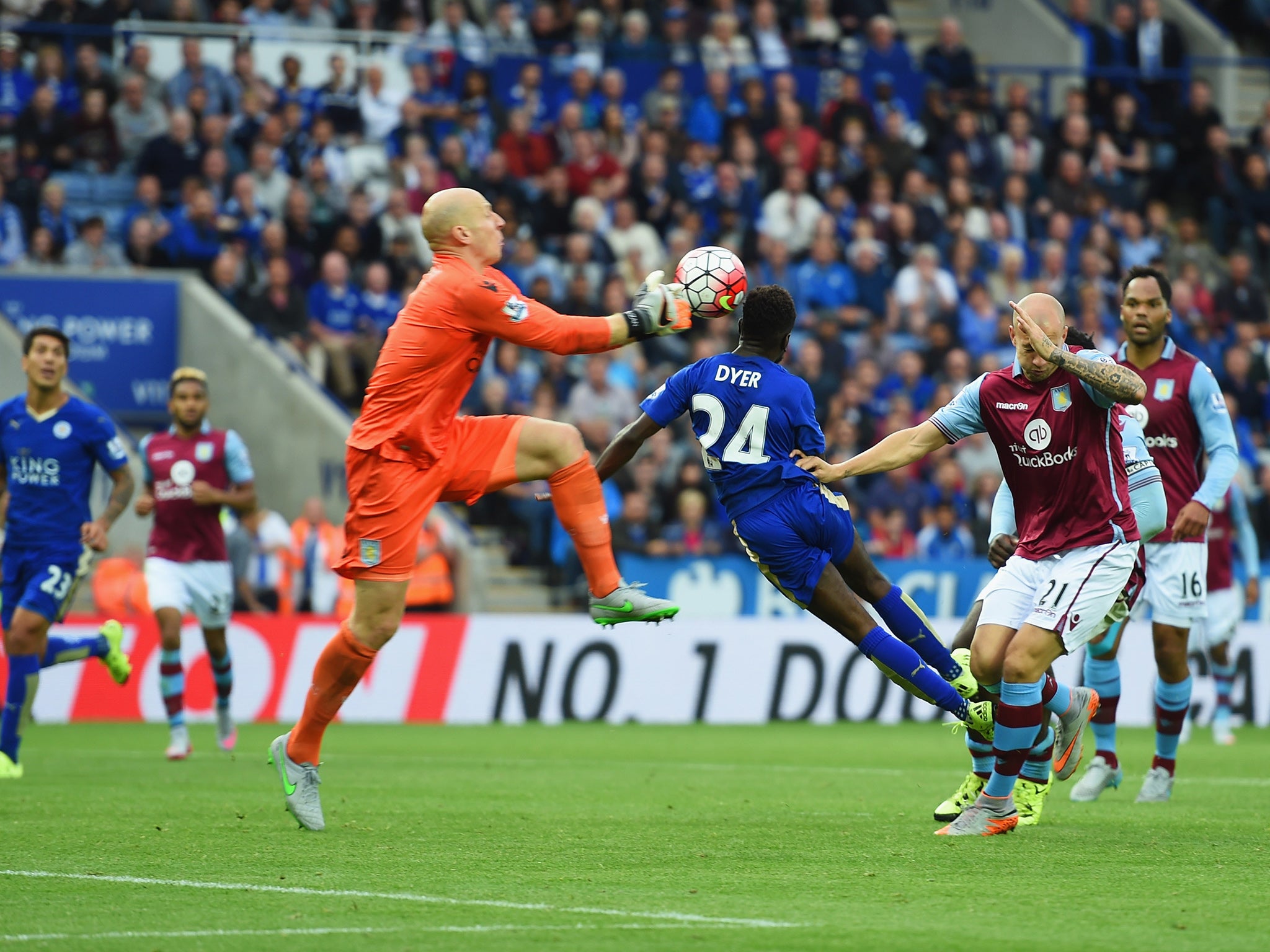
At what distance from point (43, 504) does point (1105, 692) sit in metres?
6.84

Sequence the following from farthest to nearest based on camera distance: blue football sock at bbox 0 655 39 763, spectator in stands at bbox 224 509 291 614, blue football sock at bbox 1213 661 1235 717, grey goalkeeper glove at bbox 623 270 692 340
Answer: spectator in stands at bbox 224 509 291 614 → blue football sock at bbox 1213 661 1235 717 → blue football sock at bbox 0 655 39 763 → grey goalkeeper glove at bbox 623 270 692 340

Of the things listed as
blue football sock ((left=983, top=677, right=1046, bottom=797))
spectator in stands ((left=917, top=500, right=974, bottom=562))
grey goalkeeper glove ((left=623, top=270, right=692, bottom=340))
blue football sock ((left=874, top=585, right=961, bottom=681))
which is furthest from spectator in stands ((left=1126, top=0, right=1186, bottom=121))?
grey goalkeeper glove ((left=623, top=270, right=692, bottom=340))

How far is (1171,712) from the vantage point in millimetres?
10516

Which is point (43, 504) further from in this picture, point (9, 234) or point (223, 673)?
point (9, 234)

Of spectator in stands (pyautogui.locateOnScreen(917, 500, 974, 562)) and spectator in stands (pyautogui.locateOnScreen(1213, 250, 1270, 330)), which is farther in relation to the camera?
spectator in stands (pyautogui.locateOnScreen(1213, 250, 1270, 330))

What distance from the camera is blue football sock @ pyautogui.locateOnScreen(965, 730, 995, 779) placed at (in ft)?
29.2

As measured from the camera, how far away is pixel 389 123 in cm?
2247

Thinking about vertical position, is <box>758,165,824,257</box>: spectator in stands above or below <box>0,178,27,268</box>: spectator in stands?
above

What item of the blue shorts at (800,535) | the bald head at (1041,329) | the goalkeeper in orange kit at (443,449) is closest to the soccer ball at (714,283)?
the goalkeeper in orange kit at (443,449)

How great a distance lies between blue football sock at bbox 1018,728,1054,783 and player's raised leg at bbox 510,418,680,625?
1997 mm

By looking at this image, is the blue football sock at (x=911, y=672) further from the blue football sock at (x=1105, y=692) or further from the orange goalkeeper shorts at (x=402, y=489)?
the blue football sock at (x=1105, y=692)

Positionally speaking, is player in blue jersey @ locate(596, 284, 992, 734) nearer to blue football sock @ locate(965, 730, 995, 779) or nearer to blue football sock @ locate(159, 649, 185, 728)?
blue football sock @ locate(965, 730, 995, 779)

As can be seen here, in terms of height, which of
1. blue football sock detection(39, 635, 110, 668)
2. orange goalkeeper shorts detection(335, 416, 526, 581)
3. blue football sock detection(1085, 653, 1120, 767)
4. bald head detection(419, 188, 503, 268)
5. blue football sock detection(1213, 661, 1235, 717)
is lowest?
blue football sock detection(1213, 661, 1235, 717)

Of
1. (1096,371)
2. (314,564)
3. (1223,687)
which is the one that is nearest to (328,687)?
(1096,371)
